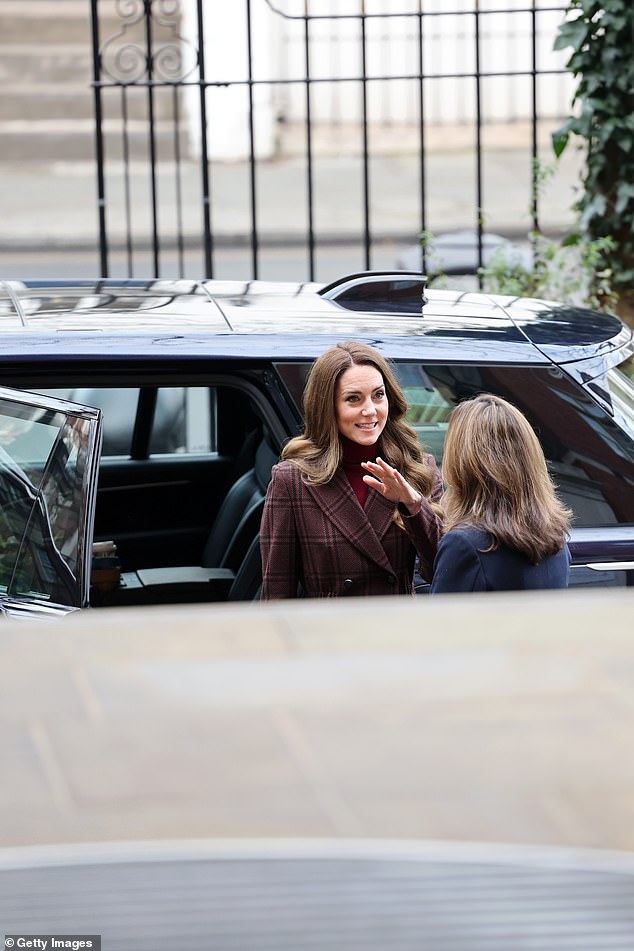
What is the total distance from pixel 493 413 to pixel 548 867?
1.63 m

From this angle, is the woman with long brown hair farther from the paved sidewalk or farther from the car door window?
the car door window

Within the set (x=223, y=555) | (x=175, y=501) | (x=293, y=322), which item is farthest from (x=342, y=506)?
(x=175, y=501)

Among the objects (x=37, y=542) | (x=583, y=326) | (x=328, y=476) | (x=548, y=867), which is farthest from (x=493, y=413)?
(x=548, y=867)

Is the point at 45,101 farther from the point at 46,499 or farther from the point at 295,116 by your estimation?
the point at 46,499

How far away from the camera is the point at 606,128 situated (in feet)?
20.8

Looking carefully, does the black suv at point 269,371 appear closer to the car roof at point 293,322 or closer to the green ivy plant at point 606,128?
the car roof at point 293,322

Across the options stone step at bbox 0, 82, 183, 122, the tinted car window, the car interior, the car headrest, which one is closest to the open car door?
the tinted car window

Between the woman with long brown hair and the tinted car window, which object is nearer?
the tinted car window

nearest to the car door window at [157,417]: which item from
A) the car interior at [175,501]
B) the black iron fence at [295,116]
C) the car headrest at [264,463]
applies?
the car interior at [175,501]

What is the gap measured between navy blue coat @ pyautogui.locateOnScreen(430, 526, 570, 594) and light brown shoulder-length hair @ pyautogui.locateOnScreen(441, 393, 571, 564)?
0.08 ft

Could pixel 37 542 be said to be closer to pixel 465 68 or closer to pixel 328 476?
pixel 328 476

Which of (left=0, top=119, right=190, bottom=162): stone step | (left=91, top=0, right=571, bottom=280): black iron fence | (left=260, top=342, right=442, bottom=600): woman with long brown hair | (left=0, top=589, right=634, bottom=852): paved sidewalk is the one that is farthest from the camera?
(left=0, top=119, right=190, bottom=162): stone step

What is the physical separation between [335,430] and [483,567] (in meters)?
0.52

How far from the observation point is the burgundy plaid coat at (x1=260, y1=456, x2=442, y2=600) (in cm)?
300
